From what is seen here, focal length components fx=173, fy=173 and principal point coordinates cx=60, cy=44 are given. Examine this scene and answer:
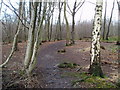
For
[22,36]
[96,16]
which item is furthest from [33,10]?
[22,36]

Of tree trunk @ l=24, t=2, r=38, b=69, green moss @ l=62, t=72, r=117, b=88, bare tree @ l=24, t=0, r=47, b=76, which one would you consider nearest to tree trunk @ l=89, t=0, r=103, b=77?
green moss @ l=62, t=72, r=117, b=88

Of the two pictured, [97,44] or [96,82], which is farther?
[97,44]

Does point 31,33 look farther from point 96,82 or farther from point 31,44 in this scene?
point 96,82

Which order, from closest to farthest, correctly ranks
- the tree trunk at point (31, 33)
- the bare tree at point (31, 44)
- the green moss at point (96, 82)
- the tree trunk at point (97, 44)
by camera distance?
the green moss at point (96, 82), the tree trunk at point (97, 44), the bare tree at point (31, 44), the tree trunk at point (31, 33)

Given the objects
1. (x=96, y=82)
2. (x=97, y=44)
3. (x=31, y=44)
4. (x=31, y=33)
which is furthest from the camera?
(x=31, y=44)

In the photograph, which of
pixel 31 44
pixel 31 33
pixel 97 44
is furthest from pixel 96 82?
pixel 31 33

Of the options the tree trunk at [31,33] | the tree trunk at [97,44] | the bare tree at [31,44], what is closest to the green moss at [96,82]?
the tree trunk at [97,44]

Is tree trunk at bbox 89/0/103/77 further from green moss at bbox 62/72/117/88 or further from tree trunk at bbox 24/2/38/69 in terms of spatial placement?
tree trunk at bbox 24/2/38/69

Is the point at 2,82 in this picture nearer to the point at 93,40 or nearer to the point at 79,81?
the point at 79,81

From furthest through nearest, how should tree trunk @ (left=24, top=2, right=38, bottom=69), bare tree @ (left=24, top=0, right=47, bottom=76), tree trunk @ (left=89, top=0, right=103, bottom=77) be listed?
tree trunk @ (left=24, top=2, right=38, bottom=69), bare tree @ (left=24, top=0, right=47, bottom=76), tree trunk @ (left=89, top=0, right=103, bottom=77)

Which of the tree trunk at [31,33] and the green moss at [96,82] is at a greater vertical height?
the tree trunk at [31,33]

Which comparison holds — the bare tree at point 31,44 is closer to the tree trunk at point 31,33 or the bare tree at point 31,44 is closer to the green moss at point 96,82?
the tree trunk at point 31,33

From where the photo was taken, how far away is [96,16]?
7.50 metres

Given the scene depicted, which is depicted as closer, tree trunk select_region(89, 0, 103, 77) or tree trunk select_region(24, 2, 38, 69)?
tree trunk select_region(89, 0, 103, 77)
